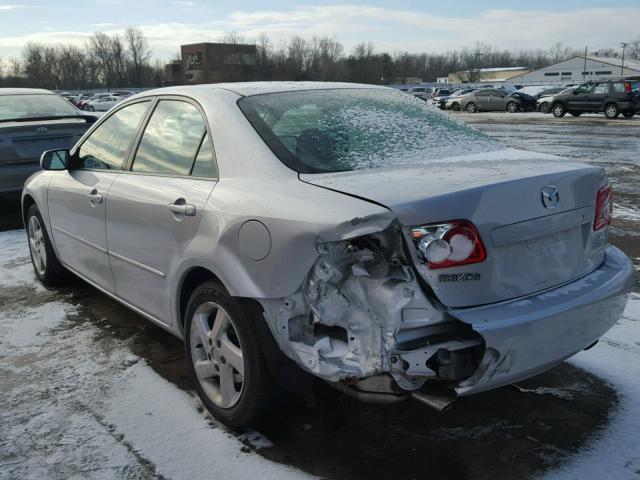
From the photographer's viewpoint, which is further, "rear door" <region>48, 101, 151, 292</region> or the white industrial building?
the white industrial building

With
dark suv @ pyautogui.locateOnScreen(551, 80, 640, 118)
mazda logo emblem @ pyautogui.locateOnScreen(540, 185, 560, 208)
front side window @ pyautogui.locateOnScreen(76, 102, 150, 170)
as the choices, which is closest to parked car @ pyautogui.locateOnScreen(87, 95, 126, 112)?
dark suv @ pyautogui.locateOnScreen(551, 80, 640, 118)

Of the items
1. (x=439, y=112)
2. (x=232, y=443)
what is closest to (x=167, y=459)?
(x=232, y=443)

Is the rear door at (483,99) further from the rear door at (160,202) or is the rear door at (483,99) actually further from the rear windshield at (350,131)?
the rear door at (160,202)

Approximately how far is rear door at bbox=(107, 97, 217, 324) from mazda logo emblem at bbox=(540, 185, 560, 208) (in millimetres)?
1512

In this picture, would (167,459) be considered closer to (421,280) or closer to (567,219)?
(421,280)

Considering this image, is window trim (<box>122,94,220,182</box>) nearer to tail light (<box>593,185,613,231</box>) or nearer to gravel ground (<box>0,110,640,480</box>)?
gravel ground (<box>0,110,640,480</box>)

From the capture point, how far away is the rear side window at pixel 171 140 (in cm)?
323

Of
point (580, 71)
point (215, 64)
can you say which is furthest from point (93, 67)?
point (580, 71)

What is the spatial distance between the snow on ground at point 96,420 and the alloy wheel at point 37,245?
932 millimetres

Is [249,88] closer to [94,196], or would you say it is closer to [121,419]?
[94,196]

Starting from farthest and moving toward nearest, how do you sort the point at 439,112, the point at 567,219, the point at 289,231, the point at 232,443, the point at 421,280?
the point at 439,112 → the point at 232,443 → the point at 567,219 → the point at 289,231 → the point at 421,280

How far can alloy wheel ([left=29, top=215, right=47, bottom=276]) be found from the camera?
5152 millimetres

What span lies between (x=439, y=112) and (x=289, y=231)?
1.77m

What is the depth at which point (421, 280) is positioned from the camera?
7.51 feet
